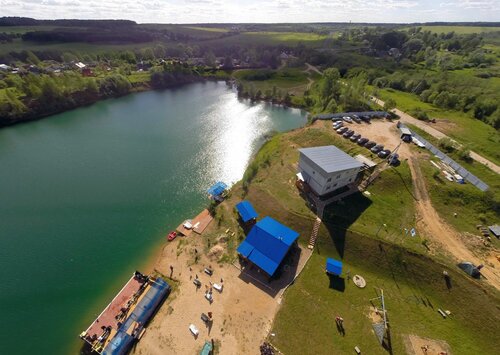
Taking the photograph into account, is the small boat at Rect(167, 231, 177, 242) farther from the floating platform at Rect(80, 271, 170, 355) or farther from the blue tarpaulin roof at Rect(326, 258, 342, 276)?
the blue tarpaulin roof at Rect(326, 258, 342, 276)

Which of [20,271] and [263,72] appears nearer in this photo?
[20,271]

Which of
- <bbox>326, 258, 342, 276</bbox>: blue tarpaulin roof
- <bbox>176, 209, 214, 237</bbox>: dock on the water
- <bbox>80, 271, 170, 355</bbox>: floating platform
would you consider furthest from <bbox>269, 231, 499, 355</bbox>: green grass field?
<bbox>176, 209, 214, 237</bbox>: dock on the water

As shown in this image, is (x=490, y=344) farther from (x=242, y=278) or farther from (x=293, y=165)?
(x=293, y=165)

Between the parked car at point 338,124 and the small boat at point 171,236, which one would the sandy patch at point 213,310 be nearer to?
the small boat at point 171,236

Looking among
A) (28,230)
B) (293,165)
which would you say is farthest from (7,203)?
(293,165)

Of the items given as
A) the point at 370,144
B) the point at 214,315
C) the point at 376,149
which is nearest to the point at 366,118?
the point at 370,144

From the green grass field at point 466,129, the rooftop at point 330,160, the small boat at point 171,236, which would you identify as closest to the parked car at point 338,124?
the rooftop at point 330,160
